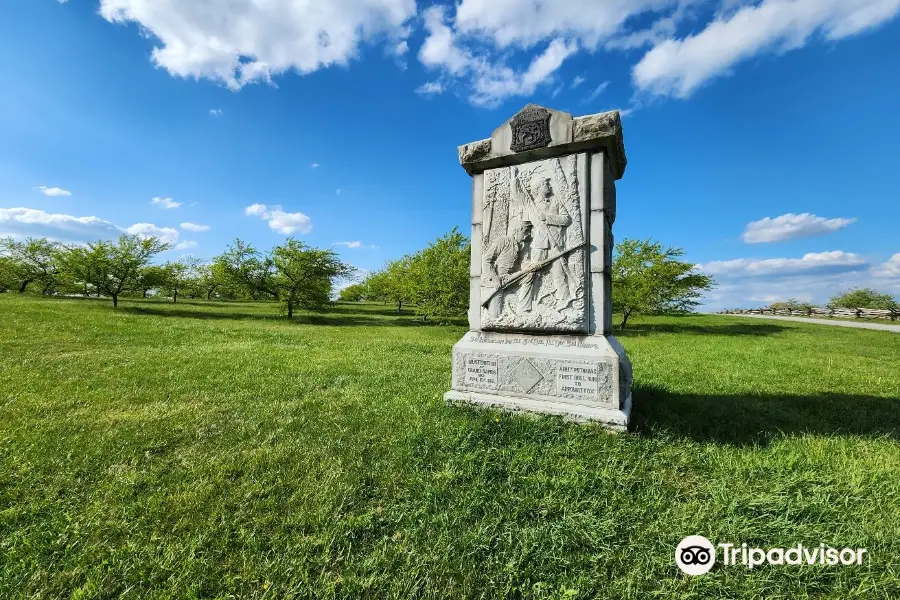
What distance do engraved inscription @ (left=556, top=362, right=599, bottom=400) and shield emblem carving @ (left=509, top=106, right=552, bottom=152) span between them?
9.03 ft

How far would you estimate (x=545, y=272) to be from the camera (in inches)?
182

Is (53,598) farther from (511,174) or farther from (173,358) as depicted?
(173,358)

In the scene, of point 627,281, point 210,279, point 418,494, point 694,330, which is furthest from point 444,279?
point 210,279

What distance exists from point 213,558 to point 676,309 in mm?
21346

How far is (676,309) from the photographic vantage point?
62.3 feet

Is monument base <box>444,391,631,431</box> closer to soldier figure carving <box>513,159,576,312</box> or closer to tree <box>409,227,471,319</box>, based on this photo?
soldier figure carving <box>513,159,576,312</box>

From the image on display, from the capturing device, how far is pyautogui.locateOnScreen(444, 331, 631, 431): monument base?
4070 millimetres

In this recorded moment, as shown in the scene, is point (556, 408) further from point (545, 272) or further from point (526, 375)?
point (545, 272)

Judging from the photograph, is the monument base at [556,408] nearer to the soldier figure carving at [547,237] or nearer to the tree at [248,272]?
the soldier figure carving at [547,237]

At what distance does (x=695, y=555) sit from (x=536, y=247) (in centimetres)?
331

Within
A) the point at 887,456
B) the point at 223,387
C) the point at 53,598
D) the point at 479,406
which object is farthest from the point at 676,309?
the point at 53,598

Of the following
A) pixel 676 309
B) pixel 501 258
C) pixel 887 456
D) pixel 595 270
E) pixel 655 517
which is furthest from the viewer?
pixel 676 309

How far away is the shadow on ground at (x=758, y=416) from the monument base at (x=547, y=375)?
561 mm

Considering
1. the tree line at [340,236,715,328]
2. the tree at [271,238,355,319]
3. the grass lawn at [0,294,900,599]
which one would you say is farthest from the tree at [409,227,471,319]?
the grass lawn at [0,294,900,599]
